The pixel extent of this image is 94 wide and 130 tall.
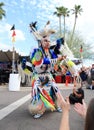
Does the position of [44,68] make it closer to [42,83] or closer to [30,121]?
[42,83]

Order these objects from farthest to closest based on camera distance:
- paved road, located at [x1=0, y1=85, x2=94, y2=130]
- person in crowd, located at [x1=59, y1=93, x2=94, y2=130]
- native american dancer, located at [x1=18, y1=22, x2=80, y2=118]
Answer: native american dancer, located at [x1=18, y1=22, x2=80, y2=118]
paved road, located at [x1=0, y1=85, x2=94, y2=130]
person in crowd, located at [x1=59, y1=93, x2=94, y2=130]

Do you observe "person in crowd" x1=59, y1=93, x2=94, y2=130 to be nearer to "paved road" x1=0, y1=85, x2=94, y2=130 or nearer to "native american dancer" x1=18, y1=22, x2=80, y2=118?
"paved road" x1=0, y1=85, x2=94, y2=130

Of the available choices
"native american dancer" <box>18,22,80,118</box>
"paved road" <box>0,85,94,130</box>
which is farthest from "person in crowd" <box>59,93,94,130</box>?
"native american dancer" <box>18,22,80,118</box>

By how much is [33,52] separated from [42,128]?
2.37m

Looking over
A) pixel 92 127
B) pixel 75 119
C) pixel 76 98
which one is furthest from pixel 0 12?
pixel 92 127

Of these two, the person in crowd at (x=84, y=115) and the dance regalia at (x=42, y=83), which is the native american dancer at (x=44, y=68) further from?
the person in crowd at (x=84, y=115)

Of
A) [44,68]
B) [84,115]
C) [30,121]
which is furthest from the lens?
[44,68]

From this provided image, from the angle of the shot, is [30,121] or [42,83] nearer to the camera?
[30,121]

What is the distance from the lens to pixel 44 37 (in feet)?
Result: 29.7

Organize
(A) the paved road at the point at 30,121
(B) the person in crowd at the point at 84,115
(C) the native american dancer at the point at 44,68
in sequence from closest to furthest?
(B) the person in crowd at the point at 84,115 < (A) the paved road at the point at 30,121 < (C) the native american dancer at the point at 44,68

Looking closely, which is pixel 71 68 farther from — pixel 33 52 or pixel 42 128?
pixel 42 128

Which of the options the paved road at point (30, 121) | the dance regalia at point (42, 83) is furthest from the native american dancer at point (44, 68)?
the paved road at point (30, 121)

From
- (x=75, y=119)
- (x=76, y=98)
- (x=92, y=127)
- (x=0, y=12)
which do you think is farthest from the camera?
(x=0, y=12)

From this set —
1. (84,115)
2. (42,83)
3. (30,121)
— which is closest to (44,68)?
(42,83)
